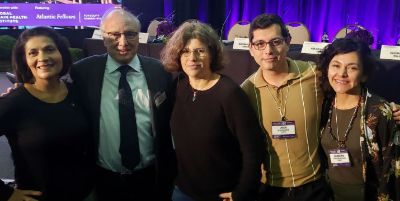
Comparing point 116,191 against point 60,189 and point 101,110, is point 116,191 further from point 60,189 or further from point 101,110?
point 101,110

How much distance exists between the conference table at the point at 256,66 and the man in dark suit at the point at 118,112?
0.39 m

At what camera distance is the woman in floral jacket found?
1.55 m

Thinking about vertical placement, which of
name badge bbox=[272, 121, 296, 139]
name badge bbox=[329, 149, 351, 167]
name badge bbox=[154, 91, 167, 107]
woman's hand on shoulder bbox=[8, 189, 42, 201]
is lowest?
woman's hand on shoulder bbox=[8, 189, 42, 201]

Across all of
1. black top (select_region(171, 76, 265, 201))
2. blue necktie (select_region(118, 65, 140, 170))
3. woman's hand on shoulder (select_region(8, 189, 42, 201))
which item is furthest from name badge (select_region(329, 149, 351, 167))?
woman's hand on shoulder (select_region(8, 189, 42, 201))

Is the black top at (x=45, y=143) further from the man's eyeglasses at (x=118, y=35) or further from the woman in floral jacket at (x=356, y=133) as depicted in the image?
the woman in floral jacket at (x=356, y=133)

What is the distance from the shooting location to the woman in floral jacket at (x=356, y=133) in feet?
5.09

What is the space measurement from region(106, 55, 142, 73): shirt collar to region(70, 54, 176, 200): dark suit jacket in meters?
0.02

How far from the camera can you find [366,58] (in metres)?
1.59

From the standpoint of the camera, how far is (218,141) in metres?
1.49

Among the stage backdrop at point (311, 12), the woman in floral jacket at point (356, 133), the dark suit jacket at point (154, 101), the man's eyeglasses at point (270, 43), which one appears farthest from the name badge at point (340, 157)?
the stage backdrop at point (311, 12)

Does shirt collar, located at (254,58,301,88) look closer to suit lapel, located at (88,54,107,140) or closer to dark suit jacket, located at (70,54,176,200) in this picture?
dark suit jacket, located at (70,54,176,200)

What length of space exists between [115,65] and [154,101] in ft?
0.89

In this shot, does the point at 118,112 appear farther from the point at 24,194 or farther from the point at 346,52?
the point at 346,52

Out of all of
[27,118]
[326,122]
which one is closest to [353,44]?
[326,122]
